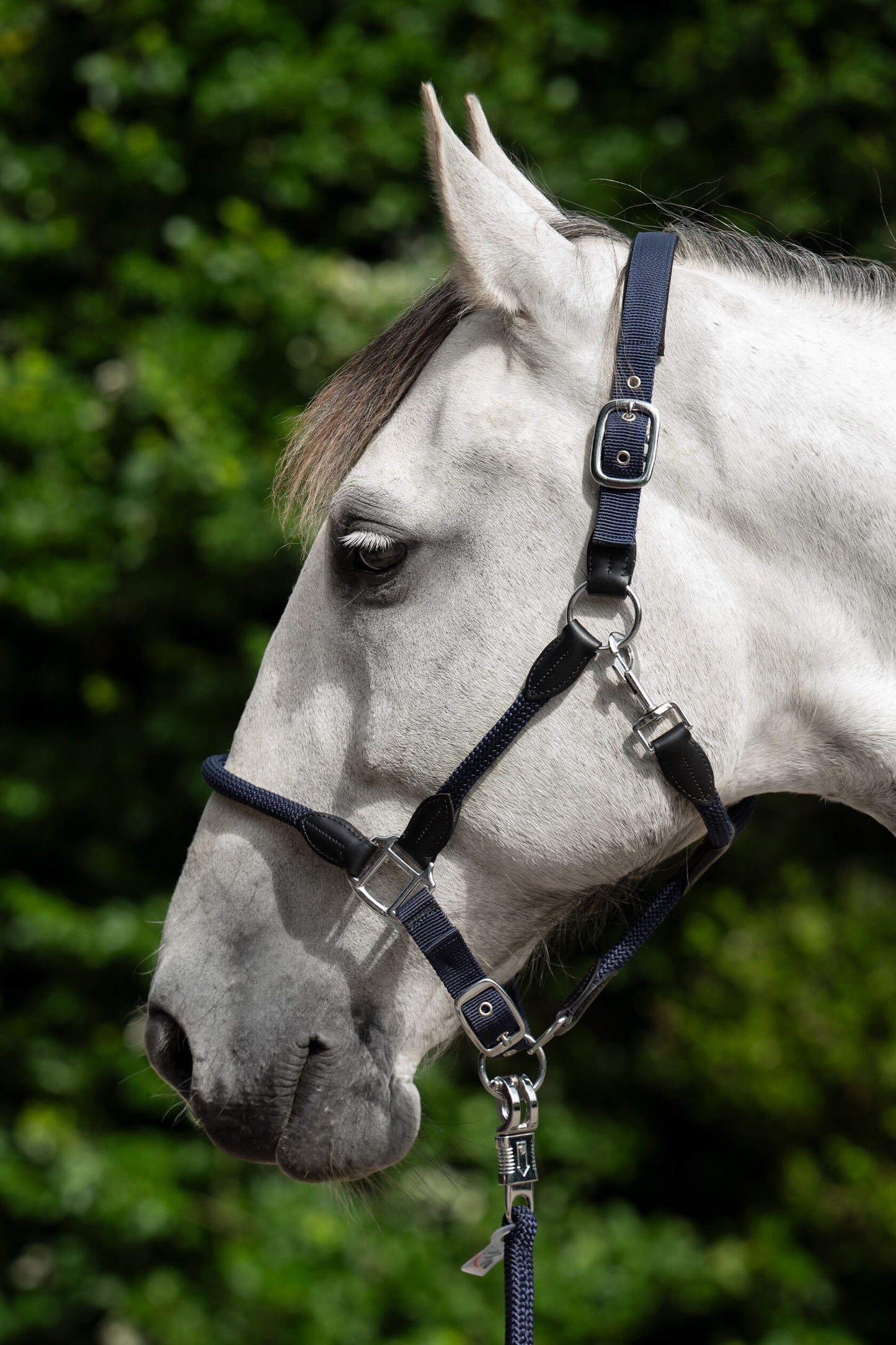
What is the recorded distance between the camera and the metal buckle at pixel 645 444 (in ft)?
4.20

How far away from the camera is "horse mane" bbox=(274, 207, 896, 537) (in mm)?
1463

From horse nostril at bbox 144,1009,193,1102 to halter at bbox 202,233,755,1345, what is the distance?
31 centimetres

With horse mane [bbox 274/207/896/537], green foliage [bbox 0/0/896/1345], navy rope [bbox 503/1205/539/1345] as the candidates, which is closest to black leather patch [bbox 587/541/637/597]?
horse mane [bbox 274/207/896/537]

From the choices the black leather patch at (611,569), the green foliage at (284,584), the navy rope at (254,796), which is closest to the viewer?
the black leather patch at (611,569)

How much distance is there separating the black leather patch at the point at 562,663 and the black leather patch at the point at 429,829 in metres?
0.17

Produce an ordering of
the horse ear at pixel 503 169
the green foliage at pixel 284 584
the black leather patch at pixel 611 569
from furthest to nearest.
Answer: the green foliage at pixel 284 584 → the horse ear at pixel 503 169 → the black leather patch at pixel 611 569

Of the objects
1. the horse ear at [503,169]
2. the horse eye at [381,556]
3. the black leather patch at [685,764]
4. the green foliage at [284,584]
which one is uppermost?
the horse ear at [503,169]

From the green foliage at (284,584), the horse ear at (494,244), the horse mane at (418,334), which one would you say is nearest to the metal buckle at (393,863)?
the horse mane at (418,334)

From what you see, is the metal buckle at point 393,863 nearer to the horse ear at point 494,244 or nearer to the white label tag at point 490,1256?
the white label tag at point 490,1256

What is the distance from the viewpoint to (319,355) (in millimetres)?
3066

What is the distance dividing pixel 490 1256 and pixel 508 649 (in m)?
0.75

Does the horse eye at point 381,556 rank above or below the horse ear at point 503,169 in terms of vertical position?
below

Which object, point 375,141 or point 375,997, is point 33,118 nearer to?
point 375,141

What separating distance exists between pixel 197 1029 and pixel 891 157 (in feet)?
9.53
